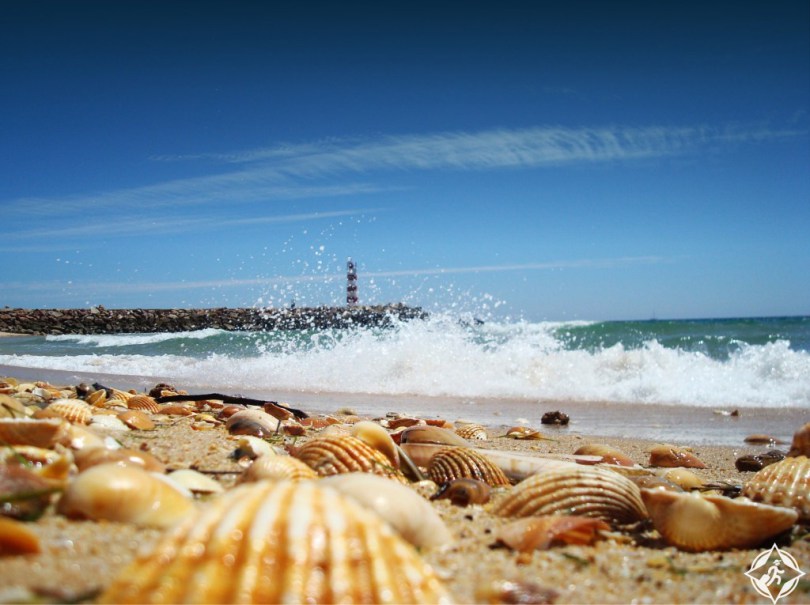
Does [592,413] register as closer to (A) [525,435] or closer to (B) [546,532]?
(A) [525,435]

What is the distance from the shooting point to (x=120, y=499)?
1734 millimetres

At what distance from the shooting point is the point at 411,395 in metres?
Result: 9.83

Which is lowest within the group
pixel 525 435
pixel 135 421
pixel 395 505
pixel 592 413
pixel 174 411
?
pixel 592 413

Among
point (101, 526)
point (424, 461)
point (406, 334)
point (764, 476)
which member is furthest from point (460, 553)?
point (406, 334)

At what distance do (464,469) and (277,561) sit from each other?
208cm

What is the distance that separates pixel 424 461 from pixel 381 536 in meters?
2.21

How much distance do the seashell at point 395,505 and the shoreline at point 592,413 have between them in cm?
460

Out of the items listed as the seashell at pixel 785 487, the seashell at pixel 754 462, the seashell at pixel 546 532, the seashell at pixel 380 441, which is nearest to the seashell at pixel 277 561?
the seashell at pixel 546 532

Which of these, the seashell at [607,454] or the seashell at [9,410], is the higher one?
the seashell at [9,410]

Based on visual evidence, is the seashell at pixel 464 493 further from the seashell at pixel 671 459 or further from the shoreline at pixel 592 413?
the shoreline at pixel 592 413

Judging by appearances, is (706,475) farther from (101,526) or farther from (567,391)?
(567,391)

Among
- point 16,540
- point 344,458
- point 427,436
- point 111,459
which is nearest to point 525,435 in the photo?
point 427,436

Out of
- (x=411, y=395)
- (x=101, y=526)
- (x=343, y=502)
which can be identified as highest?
(x=343, y=502)

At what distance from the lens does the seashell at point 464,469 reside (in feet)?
10.3
